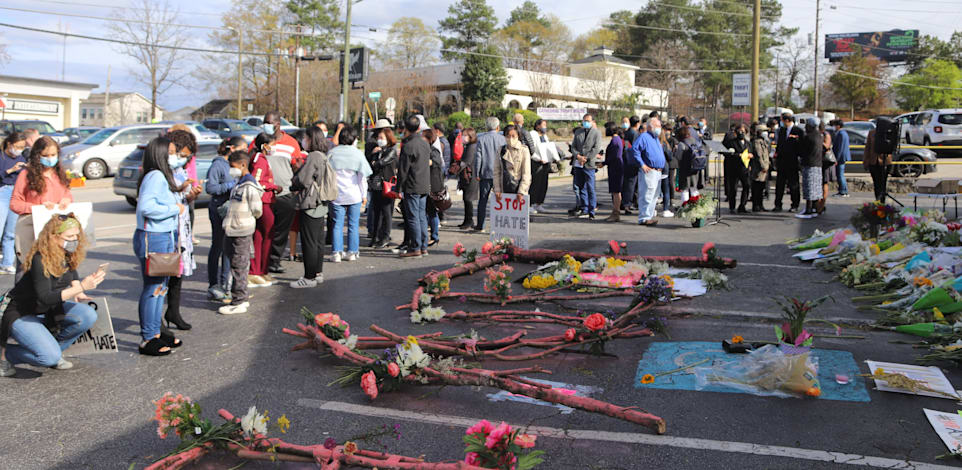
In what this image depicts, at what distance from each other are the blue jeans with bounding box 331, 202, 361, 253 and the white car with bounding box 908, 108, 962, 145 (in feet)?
92.4

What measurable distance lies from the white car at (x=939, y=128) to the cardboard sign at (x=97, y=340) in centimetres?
3256

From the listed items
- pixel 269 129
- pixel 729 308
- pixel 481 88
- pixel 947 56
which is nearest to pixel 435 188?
pixel 269 129

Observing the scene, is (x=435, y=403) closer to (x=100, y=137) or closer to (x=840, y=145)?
(x=840, y=145)

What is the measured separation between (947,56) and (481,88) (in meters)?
51.3

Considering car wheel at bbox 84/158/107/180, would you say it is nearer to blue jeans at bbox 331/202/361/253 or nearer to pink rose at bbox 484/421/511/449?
blue jeans at bbox 331/202/361/253

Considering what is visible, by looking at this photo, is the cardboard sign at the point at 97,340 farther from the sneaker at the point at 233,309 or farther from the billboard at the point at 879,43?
the billboard at the point at 879,43

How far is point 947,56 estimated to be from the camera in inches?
2926

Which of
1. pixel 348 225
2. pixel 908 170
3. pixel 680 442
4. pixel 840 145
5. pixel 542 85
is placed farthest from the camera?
pixel 542 85

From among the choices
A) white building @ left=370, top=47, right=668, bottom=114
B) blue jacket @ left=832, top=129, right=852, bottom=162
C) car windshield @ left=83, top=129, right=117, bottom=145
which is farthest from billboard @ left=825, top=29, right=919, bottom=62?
car windshield @ left=83, top=129, right=117, bottom=145

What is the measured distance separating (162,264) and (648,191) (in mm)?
9959

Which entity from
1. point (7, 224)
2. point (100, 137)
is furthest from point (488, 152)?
point (100, 137)

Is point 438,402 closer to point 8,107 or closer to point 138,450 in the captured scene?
point 138,450

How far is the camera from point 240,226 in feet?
25.2

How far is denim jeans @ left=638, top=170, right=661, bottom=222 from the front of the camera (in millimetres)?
14031
